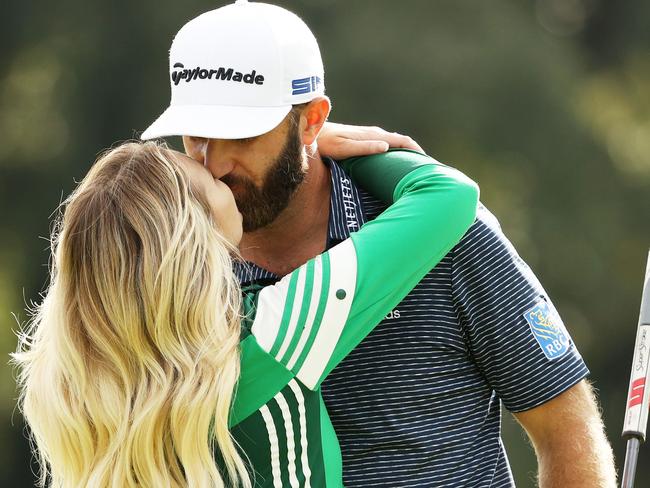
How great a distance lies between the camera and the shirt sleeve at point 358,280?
193cm

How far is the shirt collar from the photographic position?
2.23m

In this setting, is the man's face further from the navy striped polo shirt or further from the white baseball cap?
the navy striped polo shirt

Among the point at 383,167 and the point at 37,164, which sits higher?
the point at 383,167

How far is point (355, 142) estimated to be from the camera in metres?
2.36

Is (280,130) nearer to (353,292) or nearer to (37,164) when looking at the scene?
(353,292)

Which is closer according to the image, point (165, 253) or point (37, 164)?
point (165, 253)

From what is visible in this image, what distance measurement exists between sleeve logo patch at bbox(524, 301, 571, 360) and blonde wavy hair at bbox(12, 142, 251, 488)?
54 centimetres

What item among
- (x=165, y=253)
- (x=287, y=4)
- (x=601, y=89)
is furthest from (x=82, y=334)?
(x=601, y=89)

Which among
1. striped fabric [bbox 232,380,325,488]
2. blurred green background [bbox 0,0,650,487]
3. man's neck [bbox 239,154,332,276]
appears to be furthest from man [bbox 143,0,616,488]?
blurred green background [bbox 0,0,650,487]

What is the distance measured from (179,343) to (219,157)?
40 cm

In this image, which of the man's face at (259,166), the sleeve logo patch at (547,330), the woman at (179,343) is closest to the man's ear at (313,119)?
the man's face at (259,166)

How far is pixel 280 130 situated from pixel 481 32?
6.78 meters

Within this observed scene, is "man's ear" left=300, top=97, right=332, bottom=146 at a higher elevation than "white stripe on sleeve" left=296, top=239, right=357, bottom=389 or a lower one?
higher

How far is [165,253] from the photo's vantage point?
1.90 m
